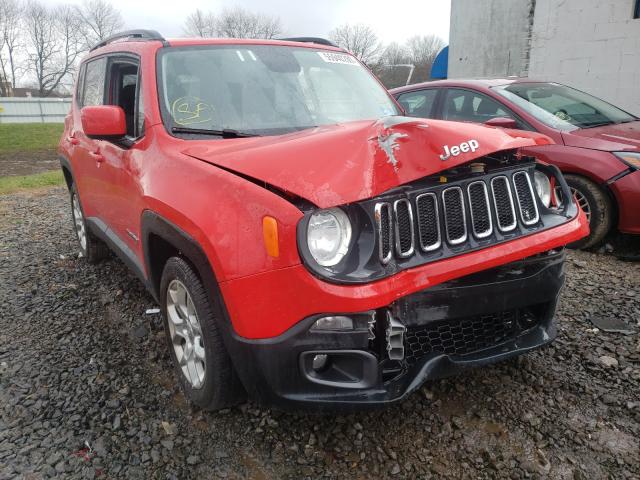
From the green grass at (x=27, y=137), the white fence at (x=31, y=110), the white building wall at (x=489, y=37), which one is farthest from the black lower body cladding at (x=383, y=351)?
the white fence at (x=31, y=110)

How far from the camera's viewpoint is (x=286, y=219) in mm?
1854

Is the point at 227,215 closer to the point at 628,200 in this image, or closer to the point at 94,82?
Result: the point at 94,82

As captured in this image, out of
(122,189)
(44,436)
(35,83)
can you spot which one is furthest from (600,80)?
(35,83)

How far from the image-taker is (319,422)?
249cm

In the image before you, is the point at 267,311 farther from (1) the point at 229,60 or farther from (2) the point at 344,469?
(1) the point at 229,60

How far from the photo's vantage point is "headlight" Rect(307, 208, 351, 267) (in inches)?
74.4

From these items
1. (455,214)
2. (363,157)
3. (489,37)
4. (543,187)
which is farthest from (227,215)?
(489,37)

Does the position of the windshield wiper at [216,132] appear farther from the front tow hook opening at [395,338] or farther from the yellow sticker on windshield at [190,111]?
the front tow hook opening at [395,338]

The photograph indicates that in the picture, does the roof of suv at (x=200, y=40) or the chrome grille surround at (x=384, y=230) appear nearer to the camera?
the chrome grille surround at (x=384, y=230)

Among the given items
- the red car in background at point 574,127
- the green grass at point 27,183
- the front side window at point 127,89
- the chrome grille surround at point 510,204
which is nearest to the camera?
the chrome grille surround at point 510,204

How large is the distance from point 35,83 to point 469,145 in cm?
6521

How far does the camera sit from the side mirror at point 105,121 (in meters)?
2.85

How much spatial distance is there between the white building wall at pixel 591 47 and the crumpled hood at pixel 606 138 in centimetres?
506

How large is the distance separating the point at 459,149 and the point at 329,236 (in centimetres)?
64
